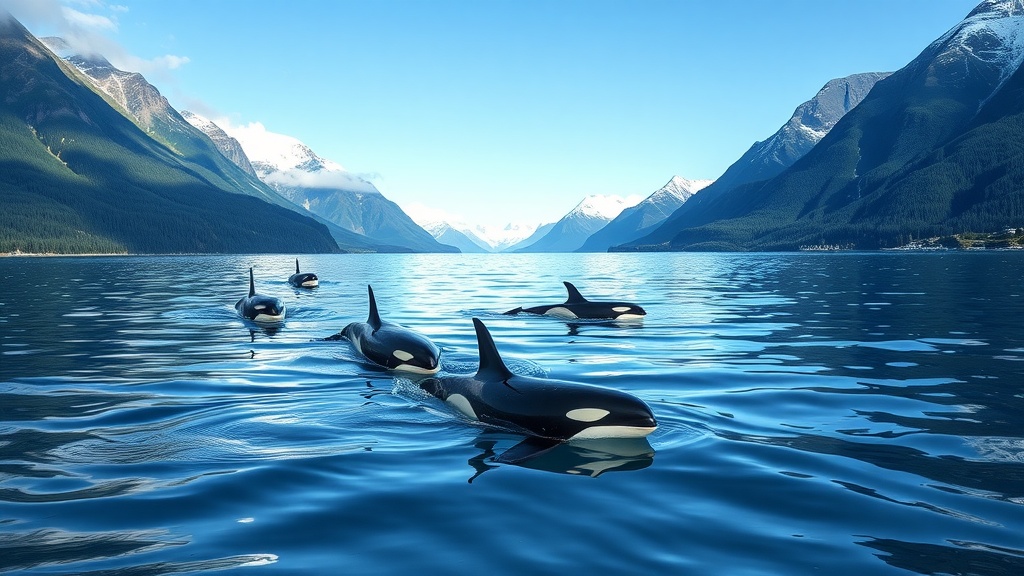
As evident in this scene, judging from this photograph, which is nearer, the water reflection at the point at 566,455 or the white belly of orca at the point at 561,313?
the water reflection at the point at 566,455

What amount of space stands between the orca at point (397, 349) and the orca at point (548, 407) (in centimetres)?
345

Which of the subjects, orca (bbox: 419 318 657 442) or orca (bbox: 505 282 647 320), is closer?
orca (bbox: 419 318 657 442)

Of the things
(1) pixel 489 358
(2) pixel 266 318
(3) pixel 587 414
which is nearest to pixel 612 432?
(3) pixel 587 414

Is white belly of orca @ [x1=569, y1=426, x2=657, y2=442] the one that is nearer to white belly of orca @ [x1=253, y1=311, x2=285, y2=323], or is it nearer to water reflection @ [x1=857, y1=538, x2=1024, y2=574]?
water reflection @ [x1=857, y1=538, x2=1024, y2=574]

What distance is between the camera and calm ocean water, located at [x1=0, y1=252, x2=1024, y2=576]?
547cm

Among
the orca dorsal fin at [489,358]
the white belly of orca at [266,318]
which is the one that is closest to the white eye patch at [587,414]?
the orca dorsal fin at [489,358]

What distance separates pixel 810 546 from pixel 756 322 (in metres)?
19.7

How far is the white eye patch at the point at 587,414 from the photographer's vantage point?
9023 mm

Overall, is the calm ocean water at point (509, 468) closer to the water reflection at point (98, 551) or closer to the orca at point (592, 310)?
the water reflection at point (98, 551)

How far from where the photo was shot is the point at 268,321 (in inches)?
966

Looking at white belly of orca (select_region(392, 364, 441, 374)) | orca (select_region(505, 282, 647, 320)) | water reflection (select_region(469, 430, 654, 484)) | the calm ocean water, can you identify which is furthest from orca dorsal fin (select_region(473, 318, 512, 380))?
orca (select_region(505, 282, 647, 320))

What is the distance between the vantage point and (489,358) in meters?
10.9

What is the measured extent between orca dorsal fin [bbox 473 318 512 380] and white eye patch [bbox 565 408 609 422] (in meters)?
1.77

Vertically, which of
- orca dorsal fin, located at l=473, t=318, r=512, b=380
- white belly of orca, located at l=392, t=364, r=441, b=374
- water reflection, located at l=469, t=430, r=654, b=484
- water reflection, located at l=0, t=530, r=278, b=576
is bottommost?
water reflection, located at l=469, t=430, r=654, b=484
